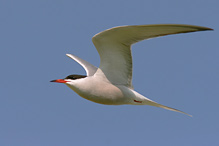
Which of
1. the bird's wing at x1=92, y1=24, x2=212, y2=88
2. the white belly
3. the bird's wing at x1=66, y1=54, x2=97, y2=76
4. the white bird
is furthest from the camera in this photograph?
the bird's wing at x1=66, y1=54, x2=97, y2=76

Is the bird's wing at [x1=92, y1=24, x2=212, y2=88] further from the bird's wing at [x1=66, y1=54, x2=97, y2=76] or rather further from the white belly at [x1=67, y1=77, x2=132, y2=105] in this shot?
the bird's wing at [x1=66, y1=54, x2=97, y2=76]

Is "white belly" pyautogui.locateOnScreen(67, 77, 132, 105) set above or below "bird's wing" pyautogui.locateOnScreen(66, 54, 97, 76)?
below

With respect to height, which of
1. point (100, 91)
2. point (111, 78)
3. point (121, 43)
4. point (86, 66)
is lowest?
point (100, 91)

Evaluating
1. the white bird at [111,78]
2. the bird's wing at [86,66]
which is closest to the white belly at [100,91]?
the white bird at [111,78]

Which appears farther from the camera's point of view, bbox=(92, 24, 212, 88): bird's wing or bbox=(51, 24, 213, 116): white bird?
bbox=(51, 24, 213, 116): white bird

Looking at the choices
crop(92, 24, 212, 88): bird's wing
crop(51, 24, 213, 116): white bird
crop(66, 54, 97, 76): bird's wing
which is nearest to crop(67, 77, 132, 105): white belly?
crop(51, 24, 213, 116): white bird

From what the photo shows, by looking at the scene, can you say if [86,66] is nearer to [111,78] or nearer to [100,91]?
[111,78]

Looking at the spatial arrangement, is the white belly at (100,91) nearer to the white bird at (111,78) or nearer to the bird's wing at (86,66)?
the white bird at (111,78)

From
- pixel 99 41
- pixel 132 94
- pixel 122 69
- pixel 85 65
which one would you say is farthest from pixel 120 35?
pixel 85 65

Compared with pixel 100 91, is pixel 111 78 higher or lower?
higher

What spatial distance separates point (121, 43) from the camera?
22.2ft

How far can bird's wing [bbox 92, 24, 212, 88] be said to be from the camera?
5.62m

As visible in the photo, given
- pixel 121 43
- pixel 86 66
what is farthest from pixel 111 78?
pixel 86 66

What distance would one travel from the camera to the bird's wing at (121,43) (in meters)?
5.62
